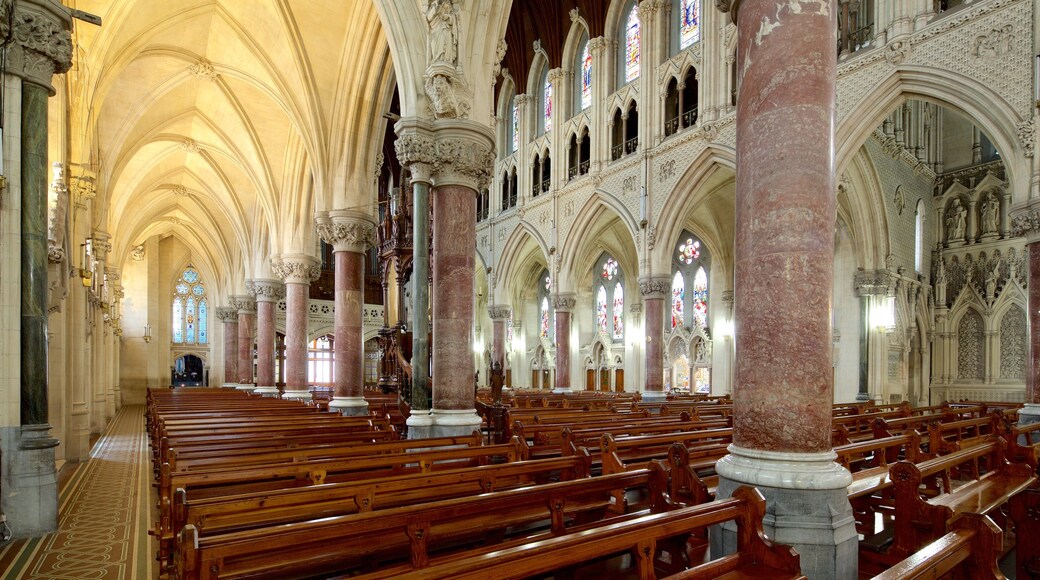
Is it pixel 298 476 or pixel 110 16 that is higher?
pixel 110 16

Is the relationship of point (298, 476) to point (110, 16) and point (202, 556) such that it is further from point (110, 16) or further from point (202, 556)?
point (110, 16)

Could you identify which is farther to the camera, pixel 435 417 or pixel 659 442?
pixel 435 417

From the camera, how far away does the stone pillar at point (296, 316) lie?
54.0 ft

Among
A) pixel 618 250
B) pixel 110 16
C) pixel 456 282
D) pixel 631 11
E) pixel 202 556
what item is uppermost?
pixel 631 11

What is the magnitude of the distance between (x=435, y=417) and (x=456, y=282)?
1921mm

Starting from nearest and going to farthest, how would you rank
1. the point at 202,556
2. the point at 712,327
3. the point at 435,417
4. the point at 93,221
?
the point at 202,556
the point at 435,417
the point at 93,221
the point at 712,327

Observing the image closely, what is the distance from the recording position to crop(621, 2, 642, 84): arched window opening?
21969mm

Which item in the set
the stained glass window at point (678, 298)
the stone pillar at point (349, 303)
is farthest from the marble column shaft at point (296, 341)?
the stained glass window at point (678, 298)

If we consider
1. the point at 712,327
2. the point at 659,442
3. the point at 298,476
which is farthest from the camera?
the point at 712,327

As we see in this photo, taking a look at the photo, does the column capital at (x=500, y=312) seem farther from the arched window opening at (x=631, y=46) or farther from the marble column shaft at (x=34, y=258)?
the marble column shaft at (x=34, y=258)

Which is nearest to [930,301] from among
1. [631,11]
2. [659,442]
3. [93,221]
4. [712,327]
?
[712,327]

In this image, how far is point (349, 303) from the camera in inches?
530

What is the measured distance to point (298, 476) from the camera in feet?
19.1

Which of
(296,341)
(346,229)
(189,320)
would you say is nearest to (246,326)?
(189,320)
